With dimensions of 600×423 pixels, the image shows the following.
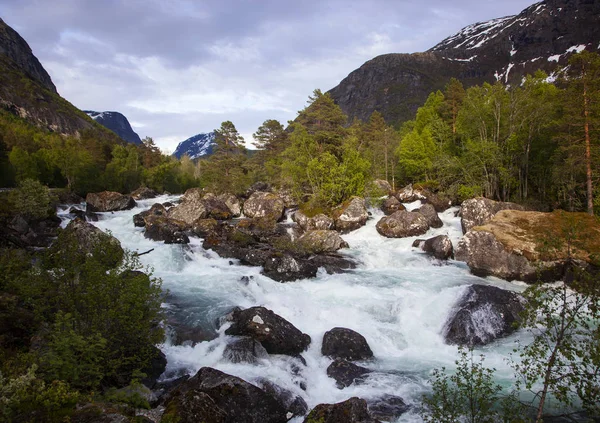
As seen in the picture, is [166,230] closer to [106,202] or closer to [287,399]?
[106,202]

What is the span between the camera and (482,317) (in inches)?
583

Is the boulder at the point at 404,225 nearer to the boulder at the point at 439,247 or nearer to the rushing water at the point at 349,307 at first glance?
the rushing water at the point at 349,307

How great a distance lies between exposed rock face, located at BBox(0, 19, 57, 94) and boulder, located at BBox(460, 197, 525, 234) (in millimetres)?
190144

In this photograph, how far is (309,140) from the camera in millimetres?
38750

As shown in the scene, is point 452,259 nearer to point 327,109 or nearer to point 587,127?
point 587,127

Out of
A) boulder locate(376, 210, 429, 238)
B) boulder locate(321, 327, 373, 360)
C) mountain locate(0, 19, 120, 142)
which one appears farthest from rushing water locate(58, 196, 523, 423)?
mountain locate(0, 19, 120, 142)

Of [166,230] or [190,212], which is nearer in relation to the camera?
[166,230]

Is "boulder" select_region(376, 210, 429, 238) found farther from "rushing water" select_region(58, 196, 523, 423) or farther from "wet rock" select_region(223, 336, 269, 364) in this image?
"wet rock" select_region(223, 336, 269, 364)

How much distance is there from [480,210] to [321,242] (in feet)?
46.0

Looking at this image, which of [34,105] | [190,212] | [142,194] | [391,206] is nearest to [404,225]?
[391,206]

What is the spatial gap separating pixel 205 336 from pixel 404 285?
12528 mm

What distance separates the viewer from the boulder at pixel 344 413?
8.20 meters

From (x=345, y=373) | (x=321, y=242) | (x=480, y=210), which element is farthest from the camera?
(x=321, y=242)

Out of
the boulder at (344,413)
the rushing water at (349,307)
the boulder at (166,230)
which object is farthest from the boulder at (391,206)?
the boulder at (344,413)
